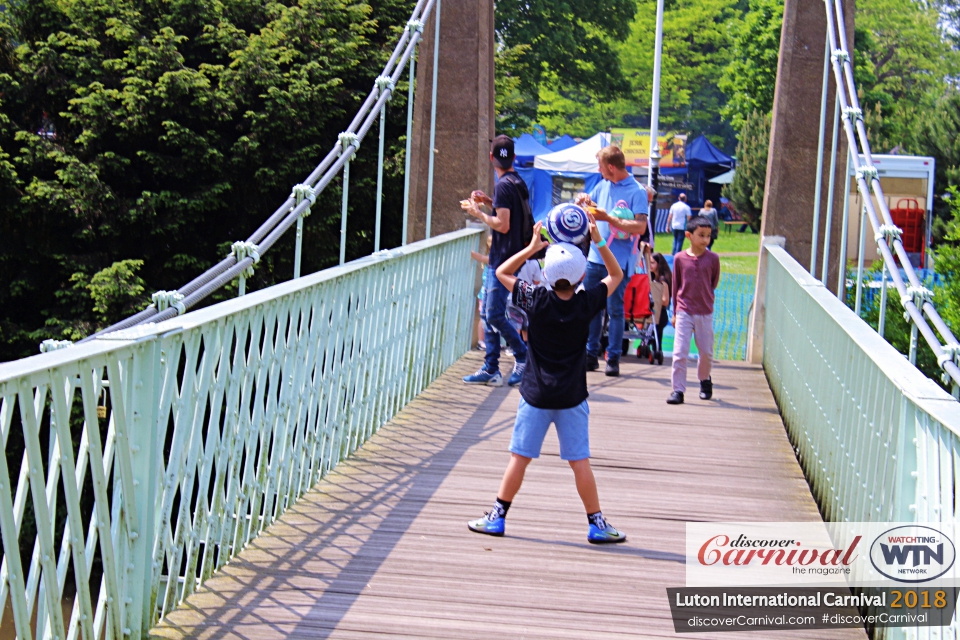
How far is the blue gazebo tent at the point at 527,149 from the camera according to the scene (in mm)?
33594

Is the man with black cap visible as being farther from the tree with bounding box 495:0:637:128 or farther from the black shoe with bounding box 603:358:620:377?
the tree with bounding box 495:0:637:128

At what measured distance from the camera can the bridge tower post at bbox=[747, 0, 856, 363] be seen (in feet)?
27.5

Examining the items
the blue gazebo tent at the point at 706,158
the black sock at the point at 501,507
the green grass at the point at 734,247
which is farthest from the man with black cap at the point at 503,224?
the blue gazebo tent at the point at 706,158

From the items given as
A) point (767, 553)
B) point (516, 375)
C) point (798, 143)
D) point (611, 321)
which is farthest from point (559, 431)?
point (798, 143)

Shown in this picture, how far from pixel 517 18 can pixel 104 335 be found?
2793cm

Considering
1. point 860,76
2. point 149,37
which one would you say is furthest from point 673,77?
point 149,37

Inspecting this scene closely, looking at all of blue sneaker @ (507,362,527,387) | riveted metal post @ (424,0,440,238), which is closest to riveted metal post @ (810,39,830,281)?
blue sneaker @ (507,362,527,387)

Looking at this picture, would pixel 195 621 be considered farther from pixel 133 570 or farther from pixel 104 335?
pixel 104 335

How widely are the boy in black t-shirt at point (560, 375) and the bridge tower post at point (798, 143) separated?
4498 mm

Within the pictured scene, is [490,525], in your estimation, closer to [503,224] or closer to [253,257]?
[253,257]

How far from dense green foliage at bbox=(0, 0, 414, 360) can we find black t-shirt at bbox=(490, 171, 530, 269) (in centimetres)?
669

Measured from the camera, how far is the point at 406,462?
5637 mm

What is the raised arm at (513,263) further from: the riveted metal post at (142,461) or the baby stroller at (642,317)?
the baby stroller at (642,317)

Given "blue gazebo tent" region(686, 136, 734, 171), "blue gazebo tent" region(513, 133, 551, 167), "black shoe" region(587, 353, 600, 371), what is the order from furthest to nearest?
1. "blue gazebo tent" region(686, 136, 734, 171)
2. "blue gazebo tent" region(513, 133, 551, 167)
3. "black shoe" region(587, 353, 600, 371)
